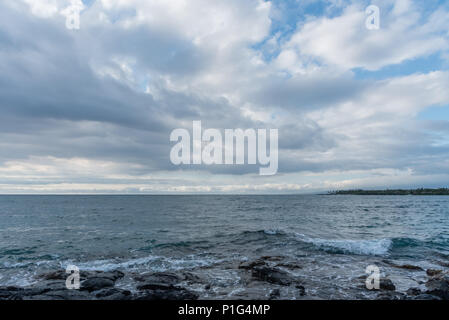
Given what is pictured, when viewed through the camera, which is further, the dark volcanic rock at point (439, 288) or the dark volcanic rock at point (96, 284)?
the dark volcanic rock at point (96, 284)

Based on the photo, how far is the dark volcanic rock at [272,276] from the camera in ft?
43.7

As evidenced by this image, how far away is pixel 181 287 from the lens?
41.5 ft

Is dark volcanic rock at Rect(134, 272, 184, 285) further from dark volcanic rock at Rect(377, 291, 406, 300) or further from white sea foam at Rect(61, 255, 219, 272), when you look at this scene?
dark volcanic rock at Rect(377, 291, 406, 300)

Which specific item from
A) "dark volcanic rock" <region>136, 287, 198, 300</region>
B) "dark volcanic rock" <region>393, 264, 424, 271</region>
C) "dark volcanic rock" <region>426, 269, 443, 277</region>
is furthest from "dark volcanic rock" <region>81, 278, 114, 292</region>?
"dark volcanic rock" <region>426, 269, 443, 277</region>

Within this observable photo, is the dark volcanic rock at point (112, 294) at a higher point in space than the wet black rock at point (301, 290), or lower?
higher

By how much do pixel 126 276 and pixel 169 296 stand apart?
5305mm

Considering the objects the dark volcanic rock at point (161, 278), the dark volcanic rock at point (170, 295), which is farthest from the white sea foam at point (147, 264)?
the dark volcanic rock at point (170, 295)

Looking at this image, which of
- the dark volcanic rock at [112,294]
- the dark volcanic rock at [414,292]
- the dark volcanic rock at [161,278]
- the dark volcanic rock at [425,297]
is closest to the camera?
the dark volcanic rock at [425,297]

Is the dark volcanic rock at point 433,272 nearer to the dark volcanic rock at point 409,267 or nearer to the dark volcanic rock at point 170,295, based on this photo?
the dark volcanic rock at point 409,267

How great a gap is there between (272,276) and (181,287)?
5.01m

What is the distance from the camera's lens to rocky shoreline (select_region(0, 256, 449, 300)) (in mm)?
11023

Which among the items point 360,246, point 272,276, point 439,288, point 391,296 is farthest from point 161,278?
point 360,246

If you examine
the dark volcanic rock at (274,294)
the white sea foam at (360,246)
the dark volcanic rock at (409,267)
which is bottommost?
the white sea foam at (360,246)
